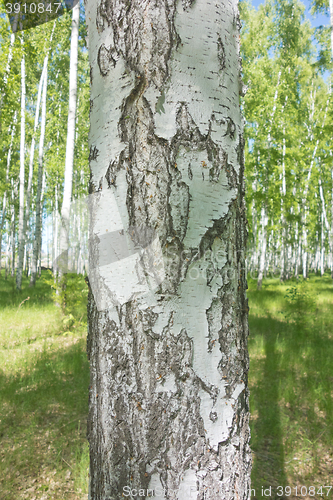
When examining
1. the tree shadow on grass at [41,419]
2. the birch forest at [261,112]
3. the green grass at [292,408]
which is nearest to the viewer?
the tree shadow on grass at [41,419]

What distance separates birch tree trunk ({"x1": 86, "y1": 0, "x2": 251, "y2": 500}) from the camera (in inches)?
28.3

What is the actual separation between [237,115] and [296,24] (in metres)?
17.4

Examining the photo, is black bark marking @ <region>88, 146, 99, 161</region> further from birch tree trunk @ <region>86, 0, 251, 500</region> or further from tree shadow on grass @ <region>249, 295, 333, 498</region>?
tree shadow on grass @ <region>249, 295, 333, 498</region>

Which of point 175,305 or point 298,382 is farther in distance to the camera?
point 298,382

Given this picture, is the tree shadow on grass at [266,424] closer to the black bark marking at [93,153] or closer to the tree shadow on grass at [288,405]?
the tree shadow on grass at [288,405]

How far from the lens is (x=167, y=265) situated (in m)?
0.74

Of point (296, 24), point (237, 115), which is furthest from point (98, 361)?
point (296, 24)

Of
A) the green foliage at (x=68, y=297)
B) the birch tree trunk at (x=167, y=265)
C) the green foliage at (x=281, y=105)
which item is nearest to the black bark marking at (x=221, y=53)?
the birch tree trunk at (x=167, y=265)

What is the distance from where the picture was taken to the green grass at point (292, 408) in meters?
2.30

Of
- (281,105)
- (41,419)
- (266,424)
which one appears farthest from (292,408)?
(281,105)

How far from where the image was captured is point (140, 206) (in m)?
0.75

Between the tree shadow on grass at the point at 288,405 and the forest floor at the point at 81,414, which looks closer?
Result: the forest floor at the point at 81,414

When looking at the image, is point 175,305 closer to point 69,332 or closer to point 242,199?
point 242,199

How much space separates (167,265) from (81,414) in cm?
285
